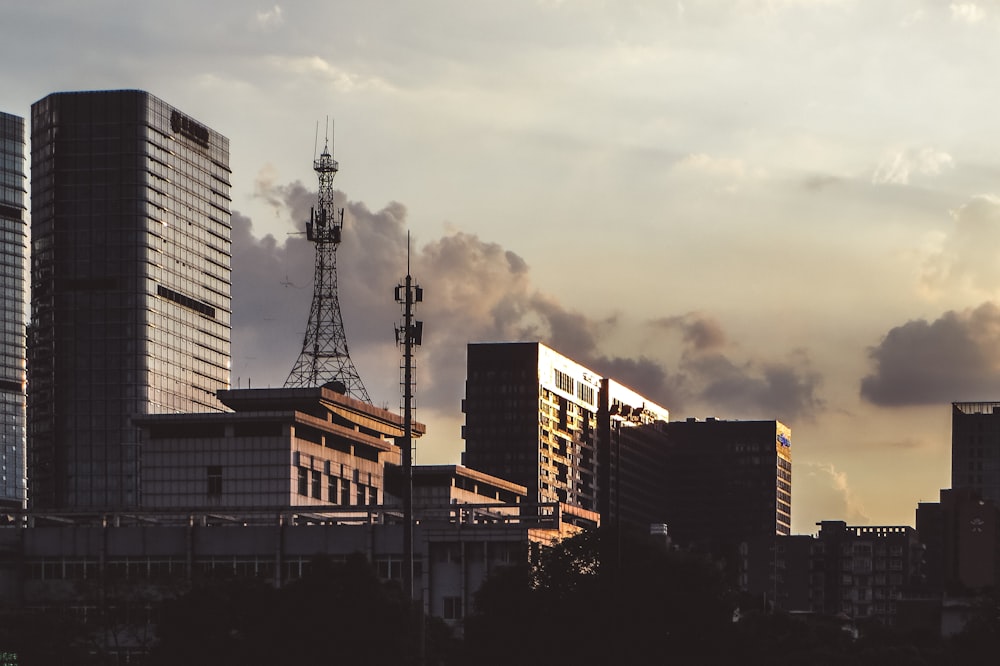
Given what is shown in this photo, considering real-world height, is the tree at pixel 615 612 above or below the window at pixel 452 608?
above

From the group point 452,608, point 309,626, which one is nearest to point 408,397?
point 309,626

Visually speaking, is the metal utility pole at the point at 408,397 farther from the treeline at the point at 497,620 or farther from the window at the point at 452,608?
the window at the point at 452,608

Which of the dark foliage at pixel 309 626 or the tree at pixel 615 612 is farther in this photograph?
the tree at pixel 615 612

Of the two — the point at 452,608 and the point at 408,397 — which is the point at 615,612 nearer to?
the point at 408,397

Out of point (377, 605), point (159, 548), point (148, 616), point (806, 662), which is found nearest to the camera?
point (377, 605)

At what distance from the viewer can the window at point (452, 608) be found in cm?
18488

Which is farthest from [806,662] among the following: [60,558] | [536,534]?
[60,558]

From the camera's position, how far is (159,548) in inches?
7303

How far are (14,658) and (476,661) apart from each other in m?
27.9

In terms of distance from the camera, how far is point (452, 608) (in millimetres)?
186000

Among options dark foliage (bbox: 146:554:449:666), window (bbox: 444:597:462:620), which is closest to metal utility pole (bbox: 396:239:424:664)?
dark foliage (bbox: 146:554:449:666)

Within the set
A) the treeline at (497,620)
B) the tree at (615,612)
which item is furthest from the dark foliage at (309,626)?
the tree at (615,612)

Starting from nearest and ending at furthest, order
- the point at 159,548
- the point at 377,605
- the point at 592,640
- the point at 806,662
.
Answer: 1. the point at 377,605
2. the point at 592,640
3. the point at 806,662
4. the point at 159,548

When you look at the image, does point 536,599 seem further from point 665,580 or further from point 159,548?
point 159,548
